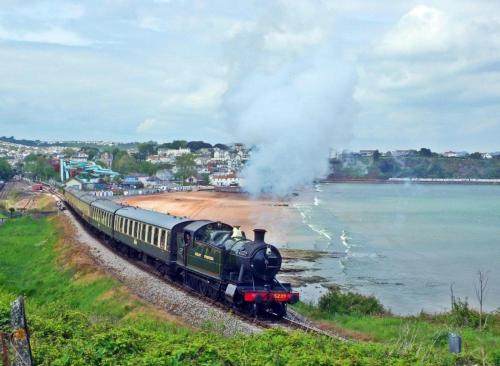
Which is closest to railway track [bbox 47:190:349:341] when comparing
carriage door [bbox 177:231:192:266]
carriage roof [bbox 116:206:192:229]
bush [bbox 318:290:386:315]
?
carriage door [bbox 177:231:192:266]

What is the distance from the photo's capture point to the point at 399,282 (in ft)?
135

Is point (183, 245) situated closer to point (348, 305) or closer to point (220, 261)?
point (220, 261)

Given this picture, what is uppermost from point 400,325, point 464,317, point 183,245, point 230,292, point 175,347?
point 183,245

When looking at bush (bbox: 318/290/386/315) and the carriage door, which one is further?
the carriage door

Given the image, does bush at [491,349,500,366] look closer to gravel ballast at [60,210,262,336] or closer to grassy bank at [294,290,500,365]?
grassy bank at [294,290,500,365]

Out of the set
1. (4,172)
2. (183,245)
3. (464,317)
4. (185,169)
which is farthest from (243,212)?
(4,172)

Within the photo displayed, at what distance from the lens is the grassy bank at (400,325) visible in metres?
18.2

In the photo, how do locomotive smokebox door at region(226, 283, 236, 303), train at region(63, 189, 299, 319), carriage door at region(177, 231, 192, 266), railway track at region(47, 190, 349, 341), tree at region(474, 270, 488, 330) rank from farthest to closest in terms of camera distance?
carriage door at region(177, 231, 192, 266), train at region(63, 189, 299, 319), locomotive smokebox door at region(226, 283, 236, 303), railway track at region(47, 190, 349, 341), tree at region(474, 270, 488, 330)

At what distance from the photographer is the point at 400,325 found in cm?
2153

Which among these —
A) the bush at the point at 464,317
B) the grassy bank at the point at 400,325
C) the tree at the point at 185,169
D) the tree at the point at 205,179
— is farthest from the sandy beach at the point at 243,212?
the tree at the point at 185,169

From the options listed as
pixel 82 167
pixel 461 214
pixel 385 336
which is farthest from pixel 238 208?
pixel 82 167

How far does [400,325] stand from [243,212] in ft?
197

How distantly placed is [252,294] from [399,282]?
21.6 meters

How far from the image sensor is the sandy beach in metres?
65.9
